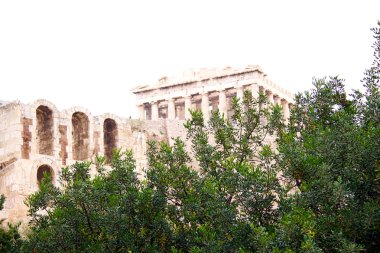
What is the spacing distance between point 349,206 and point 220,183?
10.9 ft

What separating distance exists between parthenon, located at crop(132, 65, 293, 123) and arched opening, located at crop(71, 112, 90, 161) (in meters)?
17.5

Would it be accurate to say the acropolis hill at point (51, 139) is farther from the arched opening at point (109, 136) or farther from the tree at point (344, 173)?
the tree at point (344, 173)

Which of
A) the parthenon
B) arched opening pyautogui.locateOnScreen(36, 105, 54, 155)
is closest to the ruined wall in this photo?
arched opening pyautogui.locateOnScreen(36, 105, 54, 155)

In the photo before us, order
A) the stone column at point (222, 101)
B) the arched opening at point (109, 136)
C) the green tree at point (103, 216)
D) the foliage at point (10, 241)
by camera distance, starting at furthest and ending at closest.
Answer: the stone column at point (222, 101) < the arched opening at point (109, 136) < the foliage at point (10, 241) < the green tree at point (103, 216)

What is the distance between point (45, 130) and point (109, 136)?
4.63 metres

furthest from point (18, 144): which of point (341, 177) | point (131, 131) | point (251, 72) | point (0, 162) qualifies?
point (251, 72)

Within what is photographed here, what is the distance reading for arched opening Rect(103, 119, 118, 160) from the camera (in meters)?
40.6

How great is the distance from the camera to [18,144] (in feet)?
111

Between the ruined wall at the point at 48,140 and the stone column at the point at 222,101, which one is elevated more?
the stone column at the point at 222,101

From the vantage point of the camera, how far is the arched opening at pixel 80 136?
39125 millimetres

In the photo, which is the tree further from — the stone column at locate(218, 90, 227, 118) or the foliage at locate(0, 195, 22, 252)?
the stone column at locate(218, 90, 227, 118)

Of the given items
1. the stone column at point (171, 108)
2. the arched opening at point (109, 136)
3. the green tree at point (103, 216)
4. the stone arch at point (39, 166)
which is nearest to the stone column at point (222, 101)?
the stone column at point (171, 108)

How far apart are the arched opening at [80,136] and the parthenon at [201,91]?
17.5 meters

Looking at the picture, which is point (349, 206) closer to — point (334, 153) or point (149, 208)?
point (334, 153)
